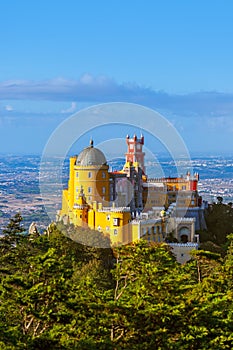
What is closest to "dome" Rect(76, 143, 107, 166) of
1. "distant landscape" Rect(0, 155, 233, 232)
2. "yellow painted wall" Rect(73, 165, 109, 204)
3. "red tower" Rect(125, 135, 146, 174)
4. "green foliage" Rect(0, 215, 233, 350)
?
"yellow painted wall" Rect(73, 165, 109, 204)

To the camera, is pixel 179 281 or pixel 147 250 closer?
pixel 179 281

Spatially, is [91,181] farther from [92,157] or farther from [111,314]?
[111,314]

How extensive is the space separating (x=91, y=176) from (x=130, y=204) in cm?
344

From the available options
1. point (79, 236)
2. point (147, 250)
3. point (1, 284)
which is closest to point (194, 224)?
point (79, 236)

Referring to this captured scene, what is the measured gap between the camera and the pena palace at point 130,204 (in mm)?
37719

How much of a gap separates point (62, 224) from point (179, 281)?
62.7 feet

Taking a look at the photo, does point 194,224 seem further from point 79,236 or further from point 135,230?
point 79,236

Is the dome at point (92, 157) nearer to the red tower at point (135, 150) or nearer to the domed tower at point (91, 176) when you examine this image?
the domed tower at point (91, 176)

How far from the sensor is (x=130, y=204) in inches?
1647

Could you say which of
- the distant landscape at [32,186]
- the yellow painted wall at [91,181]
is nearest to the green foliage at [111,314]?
the yellow painted wall at [91,181]

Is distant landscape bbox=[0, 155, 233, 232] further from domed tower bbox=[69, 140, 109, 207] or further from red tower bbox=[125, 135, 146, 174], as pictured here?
domed tower bbox=[69, 140, 109, 207]

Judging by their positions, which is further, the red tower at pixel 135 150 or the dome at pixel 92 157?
the red tower at pixel 135 150

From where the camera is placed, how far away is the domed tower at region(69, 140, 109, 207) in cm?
4041

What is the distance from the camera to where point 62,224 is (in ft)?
127
